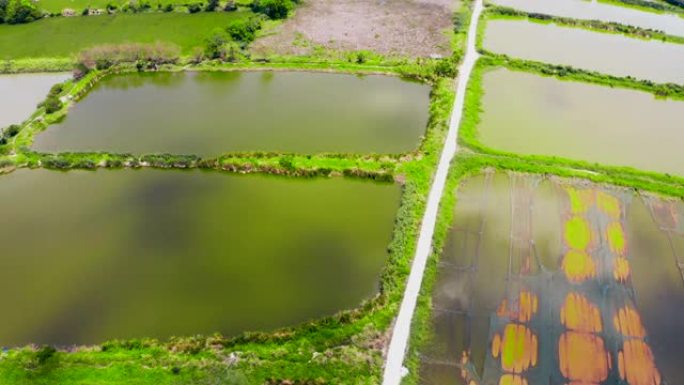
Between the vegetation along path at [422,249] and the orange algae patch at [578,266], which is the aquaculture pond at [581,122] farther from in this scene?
the orange algae patch at [578,266]

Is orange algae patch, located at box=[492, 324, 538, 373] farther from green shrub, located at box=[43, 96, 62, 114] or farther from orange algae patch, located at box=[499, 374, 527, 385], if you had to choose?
green shrub, located at box=[43, 96, 62, 114]

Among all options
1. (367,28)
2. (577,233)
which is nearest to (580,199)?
(577,233)

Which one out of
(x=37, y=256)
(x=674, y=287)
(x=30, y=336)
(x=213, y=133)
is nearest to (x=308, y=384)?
(x=30, y=336)

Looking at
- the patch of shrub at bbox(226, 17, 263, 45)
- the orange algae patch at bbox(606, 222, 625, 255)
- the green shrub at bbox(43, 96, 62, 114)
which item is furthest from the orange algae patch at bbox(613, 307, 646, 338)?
the green shrub at bbox(43, 96, 62, 114)

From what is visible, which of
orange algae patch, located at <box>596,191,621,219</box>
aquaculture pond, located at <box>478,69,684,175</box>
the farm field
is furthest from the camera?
aquaculture pond, located at <box>478,69,684,175</box>

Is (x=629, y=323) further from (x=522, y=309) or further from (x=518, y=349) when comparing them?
(x=518, y=349)

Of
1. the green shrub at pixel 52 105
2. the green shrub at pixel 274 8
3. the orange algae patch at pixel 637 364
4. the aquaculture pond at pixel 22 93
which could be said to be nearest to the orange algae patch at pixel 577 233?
the orange algae patch at pixel 637 364

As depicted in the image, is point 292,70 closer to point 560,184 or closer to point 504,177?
point 504,177
